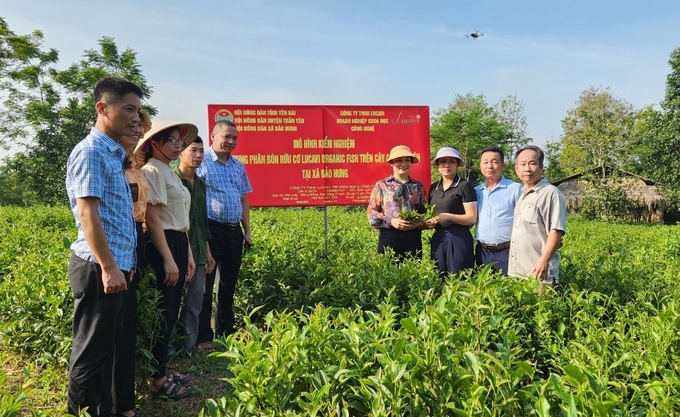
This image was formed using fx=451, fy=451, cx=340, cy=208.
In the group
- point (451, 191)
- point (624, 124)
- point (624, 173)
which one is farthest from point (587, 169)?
point (451, 191)

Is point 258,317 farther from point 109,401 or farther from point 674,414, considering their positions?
point 674,414

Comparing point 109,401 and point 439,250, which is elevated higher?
point 439,250

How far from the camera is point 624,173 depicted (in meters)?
26.0

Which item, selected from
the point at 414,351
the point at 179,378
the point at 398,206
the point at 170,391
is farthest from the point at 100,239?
the point at 398,206

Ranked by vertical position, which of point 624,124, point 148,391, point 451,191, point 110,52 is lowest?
point 148,391

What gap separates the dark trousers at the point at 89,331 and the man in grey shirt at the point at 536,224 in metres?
2.63

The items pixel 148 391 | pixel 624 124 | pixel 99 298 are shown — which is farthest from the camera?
pixel 624 124

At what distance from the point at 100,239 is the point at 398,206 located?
106 inches

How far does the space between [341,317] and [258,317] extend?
2388 millimetres

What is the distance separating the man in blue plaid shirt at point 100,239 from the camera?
7.07 ft

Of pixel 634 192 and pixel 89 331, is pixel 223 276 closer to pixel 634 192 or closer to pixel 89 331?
pixel 89 331

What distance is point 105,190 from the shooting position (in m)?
2.25

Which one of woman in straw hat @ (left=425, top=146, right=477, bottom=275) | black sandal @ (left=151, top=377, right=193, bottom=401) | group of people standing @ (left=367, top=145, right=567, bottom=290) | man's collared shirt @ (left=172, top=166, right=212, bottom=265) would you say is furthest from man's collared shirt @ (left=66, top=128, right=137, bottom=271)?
woman in straw hat @ (left=425, top=146, right=477, bottom=275)

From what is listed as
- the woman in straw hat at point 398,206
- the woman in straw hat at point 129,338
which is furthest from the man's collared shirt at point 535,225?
the woman in straw hat at point 129,338
